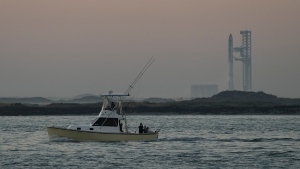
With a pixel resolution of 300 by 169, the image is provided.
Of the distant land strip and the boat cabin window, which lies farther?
the distant land strip

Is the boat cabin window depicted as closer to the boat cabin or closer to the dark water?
the boat cabin

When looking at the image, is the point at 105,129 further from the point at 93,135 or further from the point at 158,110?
the point at 158,110

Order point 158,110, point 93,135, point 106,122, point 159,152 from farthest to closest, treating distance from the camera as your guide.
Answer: point 158,110 → point 106,122 → point 93,135 → point 159,152

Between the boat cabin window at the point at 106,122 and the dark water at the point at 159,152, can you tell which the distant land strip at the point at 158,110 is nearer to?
the dark water at the point at 159,152

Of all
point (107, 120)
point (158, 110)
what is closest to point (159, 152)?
point (107, 120)

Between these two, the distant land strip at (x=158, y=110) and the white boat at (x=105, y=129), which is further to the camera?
the distant land strip at (x=158, y=110)

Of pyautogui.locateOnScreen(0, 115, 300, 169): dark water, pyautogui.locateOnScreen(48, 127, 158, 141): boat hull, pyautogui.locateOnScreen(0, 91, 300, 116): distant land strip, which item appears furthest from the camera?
pyautogui.locateOnScreen(0, 91, 300, 116): distant land strip

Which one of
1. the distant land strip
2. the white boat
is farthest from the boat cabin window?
the distant land strip

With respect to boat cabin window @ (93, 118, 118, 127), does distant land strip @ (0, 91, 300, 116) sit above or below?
above

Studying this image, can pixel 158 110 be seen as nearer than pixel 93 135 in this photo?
No

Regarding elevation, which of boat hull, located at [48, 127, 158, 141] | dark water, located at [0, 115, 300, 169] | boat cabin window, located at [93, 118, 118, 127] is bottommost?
dark water, located at [0, 115, 300, 169]

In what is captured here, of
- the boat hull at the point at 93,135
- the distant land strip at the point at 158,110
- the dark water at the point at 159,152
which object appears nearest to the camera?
the dark water at the point at 159,152

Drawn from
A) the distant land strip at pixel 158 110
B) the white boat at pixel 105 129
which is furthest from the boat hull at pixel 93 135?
the distant land strip at pixel 158 110

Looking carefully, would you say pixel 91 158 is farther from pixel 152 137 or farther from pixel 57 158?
pixel 152 137
